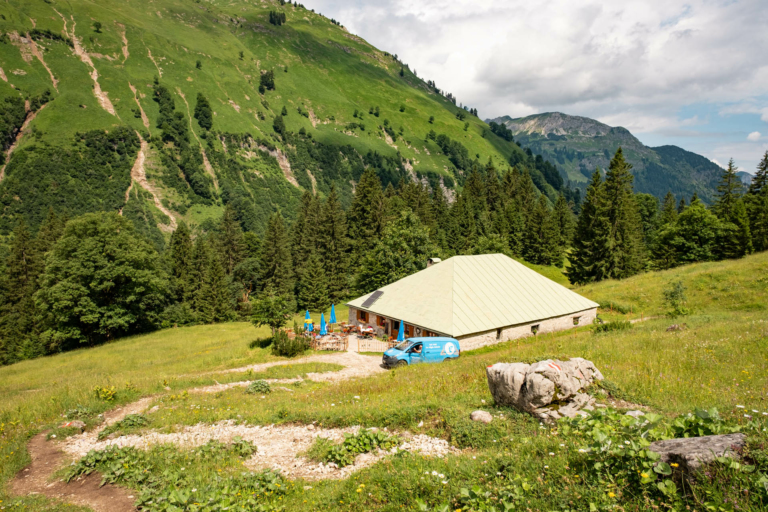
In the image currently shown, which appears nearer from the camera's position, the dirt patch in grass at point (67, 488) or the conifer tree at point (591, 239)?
the dirt patch in grass at point (67, 488)

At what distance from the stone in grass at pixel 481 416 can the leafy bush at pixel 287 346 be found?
66.7ft

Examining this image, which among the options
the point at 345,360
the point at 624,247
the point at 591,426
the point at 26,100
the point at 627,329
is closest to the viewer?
the point at 591,426

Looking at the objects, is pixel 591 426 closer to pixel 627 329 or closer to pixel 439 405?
pixel 439 405

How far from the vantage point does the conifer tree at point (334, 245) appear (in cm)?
6888

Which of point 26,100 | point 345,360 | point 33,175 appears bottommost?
point 345,360

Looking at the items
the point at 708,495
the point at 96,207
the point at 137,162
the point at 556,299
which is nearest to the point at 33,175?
the point at 96,207

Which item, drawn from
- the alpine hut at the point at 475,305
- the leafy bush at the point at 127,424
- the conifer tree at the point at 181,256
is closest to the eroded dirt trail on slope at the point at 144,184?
the conifer tree at the point at 181,256

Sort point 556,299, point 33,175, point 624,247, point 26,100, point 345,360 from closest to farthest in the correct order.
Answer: point 345,360 < point 556,299 < point 624,247 < point 33,175 < point 26,100

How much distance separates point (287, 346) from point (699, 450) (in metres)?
26.3

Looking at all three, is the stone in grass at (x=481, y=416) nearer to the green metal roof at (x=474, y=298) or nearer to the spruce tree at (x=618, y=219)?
the green metal roof at (x=474, y=298)

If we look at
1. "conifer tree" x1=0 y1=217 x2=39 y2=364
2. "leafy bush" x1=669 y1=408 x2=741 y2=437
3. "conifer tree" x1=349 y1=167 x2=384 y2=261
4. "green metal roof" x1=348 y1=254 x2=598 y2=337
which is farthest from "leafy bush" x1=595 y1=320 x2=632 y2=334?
"conifer tree" x1=0 y1=217 x2=39 y2=364

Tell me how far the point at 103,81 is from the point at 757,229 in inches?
9487

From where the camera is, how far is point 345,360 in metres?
25.8

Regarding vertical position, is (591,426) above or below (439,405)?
above
